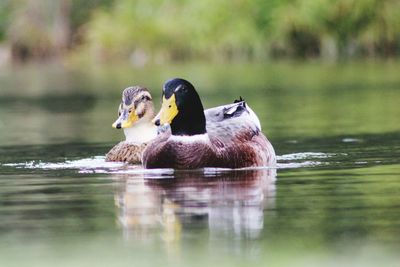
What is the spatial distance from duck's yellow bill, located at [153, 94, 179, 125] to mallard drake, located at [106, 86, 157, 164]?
1.71 metres

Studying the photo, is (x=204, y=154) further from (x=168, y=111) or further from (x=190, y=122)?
(x=168, y=111)

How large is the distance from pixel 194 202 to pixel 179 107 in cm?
237

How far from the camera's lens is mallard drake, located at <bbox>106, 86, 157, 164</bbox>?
42.7 feet

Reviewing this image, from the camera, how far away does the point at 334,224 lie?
7.77 m

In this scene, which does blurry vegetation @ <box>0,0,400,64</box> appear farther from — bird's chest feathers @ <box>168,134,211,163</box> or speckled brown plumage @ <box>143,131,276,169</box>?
bird's chest feathers @ <box>168,134,211,163</box>

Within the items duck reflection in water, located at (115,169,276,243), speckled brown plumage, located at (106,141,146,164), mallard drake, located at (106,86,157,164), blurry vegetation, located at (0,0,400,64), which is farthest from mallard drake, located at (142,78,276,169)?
blurry vegetation, located at (0,0,400,64)

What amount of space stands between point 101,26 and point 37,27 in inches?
394

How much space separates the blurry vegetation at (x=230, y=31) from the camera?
4462 cm

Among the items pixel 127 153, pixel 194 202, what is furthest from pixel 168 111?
pixel 194 202

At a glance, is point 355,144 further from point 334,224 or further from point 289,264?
point 289,264

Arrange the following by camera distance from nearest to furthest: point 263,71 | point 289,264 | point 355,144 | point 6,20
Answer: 1. point 289,264
2. point 355,144
3. point 263,71
4. point 6,20

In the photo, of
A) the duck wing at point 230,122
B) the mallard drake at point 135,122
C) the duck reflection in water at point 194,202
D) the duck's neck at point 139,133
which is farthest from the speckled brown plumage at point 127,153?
the duck reflection in water at point 194,202

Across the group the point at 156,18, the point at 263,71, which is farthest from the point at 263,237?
the point at 156,18

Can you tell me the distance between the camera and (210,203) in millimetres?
8891
